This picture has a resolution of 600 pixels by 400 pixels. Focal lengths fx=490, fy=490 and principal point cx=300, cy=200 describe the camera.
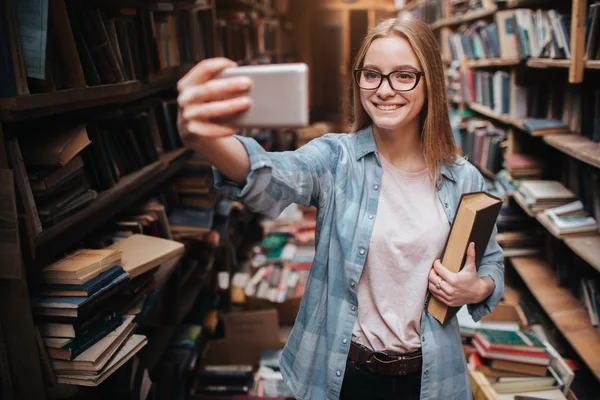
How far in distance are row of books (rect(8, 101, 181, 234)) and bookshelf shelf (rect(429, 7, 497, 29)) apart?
95.2 inches

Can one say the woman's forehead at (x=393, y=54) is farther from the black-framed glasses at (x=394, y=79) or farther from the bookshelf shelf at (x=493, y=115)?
the bookshelf shelf at (x=493, y=115)

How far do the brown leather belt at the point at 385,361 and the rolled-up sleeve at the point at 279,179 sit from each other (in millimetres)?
360

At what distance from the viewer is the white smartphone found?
0.70 metres

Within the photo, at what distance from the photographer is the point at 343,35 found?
7.67 m

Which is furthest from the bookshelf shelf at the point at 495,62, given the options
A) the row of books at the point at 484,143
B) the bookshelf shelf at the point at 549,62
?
the row of books at the point at 484,143

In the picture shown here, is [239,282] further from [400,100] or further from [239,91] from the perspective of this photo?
[239,91]

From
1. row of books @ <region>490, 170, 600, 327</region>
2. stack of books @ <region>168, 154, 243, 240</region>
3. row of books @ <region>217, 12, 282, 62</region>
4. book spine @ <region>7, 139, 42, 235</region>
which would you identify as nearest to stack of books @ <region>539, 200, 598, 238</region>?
row of books @ <region>490, 170, 600, 327</region>

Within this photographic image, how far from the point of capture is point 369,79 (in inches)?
41.1

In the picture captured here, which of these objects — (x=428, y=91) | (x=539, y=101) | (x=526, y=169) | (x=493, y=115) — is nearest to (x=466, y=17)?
(x=493, y=115)

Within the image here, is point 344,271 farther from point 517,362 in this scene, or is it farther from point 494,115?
point 494,115

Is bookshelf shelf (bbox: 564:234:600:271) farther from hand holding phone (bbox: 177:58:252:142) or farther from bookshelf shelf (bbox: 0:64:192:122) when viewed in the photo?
bookshelf shelf (bbox: 0:64:192:122)

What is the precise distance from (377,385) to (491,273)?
1.23 ft

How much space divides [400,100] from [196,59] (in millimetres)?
1778

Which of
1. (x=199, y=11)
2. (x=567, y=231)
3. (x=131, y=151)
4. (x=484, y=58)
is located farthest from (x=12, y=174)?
(x=484, y=58)
